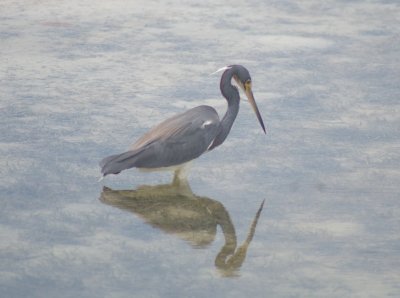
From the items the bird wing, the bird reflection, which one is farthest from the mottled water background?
the bird wing

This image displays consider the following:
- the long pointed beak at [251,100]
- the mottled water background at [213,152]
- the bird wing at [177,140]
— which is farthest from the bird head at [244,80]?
the bird wing at [177,140]

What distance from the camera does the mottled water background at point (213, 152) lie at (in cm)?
577

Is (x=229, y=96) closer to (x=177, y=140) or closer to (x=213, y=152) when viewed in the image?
(x=213, y=152)

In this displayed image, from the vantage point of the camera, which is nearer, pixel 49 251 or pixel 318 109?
pixel 49 251

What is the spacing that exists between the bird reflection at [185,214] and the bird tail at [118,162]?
153mm

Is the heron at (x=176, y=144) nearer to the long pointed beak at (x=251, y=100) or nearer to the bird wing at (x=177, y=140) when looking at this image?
the bird wing at (x=177, y=140)

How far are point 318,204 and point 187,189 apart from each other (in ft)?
2.56

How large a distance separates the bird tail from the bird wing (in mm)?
35

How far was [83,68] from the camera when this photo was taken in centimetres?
Answer: 897

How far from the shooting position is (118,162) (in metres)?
6.74

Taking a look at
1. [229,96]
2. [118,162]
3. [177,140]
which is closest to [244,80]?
[229,96]

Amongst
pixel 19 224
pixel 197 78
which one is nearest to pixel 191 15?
pixel 197 78

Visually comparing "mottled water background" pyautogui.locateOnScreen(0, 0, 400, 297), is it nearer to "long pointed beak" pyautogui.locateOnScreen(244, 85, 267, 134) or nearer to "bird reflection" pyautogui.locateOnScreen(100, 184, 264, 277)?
"bird reflection" pyautogui.locateOnScreen(100, 184, 264, 277)

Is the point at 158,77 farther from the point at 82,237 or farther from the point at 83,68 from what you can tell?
the point at 82,237
